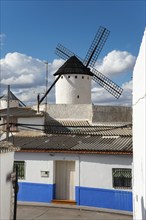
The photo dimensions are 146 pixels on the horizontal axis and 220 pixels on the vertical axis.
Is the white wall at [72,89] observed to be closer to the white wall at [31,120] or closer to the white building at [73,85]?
the white building at [73,85]

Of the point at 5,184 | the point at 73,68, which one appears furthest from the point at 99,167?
the point at 73,68

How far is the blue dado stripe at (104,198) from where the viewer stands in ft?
49.1

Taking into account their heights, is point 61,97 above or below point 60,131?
above

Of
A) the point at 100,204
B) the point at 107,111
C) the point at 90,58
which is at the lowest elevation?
the point at 100,204

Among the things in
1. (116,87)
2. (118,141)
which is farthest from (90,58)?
(118,141)

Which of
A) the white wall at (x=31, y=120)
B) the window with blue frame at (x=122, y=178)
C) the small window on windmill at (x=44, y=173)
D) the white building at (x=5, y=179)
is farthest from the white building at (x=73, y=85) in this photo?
the white building at (x=5, y=179)

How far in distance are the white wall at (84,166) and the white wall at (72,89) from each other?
16691 mm

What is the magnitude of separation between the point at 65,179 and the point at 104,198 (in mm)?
2590

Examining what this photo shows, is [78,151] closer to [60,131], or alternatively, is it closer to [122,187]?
[122,187]

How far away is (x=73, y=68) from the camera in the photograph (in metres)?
33.9

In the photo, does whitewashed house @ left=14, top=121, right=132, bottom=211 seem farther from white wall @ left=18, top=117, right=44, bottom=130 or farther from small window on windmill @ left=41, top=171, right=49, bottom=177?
white wall @ left=18, top=117, right=44, bottom=130

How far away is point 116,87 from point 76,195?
2168 cm

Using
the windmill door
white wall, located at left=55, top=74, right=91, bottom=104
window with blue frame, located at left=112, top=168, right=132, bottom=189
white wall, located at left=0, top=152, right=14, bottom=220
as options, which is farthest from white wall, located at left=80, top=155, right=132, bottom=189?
white wall, located at left=55, top=74, right=91, bottom=104

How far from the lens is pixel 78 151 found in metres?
16.1
